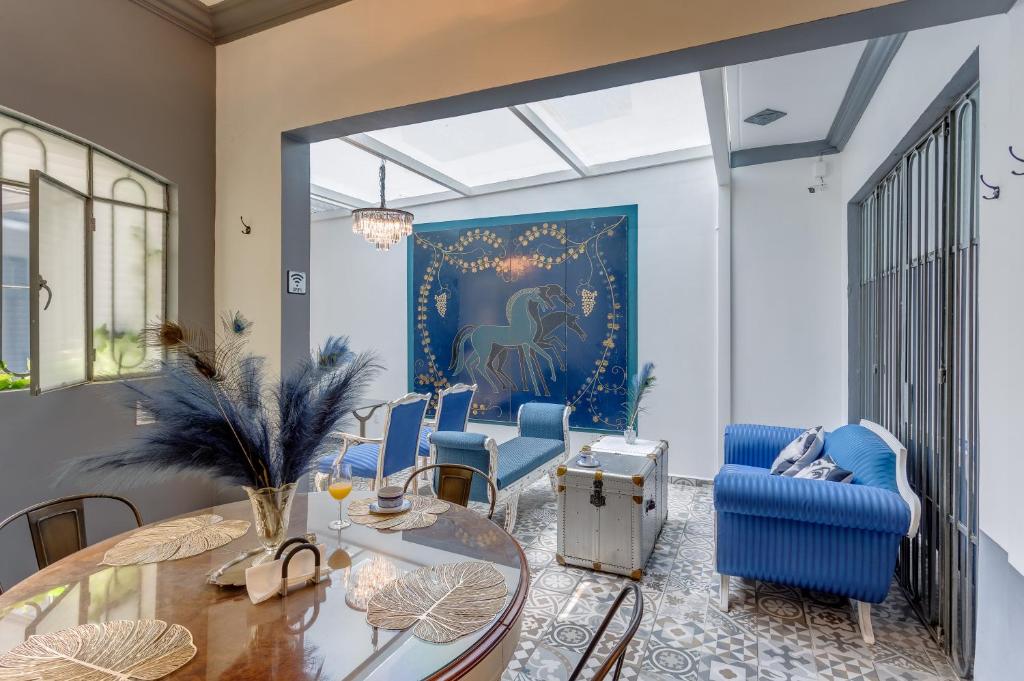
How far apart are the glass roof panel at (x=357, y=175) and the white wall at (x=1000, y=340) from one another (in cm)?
386

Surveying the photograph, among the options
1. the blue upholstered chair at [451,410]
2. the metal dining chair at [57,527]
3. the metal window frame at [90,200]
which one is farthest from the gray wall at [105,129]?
the blue upholstered chair at [451,410]

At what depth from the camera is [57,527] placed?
183cm

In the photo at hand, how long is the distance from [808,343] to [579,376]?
2.05 m

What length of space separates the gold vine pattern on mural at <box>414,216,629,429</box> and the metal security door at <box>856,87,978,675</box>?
226 cm

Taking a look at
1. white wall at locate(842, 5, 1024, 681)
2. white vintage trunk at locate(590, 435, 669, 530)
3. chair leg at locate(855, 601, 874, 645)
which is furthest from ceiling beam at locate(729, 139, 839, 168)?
chair leg at locate(855, 601, 874, 645)

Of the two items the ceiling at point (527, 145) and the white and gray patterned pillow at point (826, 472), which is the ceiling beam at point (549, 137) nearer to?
the ceiling at point (527, 145)

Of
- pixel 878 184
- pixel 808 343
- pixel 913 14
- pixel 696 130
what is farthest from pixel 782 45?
pixel 808 343

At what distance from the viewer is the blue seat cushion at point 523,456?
140 inches

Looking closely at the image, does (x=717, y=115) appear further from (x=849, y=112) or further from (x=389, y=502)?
(x=389, y=502)

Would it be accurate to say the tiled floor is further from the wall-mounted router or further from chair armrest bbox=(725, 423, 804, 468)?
the wall-mounted router

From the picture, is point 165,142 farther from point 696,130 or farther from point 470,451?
point 696,130

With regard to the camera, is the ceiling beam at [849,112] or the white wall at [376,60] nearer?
the white wall at [376,60]

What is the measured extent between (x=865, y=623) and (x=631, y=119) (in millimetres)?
3442

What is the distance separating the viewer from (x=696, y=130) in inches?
163
